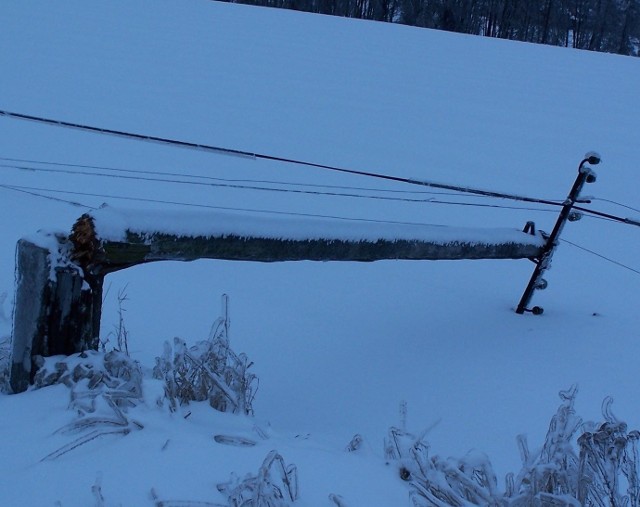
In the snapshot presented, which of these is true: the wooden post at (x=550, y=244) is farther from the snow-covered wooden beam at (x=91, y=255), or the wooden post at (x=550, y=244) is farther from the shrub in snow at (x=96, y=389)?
the shrub in snow at (x=96, y=389)

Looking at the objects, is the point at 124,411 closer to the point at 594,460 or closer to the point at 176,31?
the point at 594,460

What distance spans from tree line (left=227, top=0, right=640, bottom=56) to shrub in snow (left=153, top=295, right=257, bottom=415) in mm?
25185

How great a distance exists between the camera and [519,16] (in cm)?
2756

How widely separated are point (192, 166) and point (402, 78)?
5.06m

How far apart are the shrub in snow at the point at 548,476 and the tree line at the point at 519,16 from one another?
25628 mm

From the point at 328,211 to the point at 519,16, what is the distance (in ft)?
76.0

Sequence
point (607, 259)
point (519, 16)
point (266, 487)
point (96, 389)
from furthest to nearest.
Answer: point (519, 16), point (607, 259), point (96, 389), point (266, 487)

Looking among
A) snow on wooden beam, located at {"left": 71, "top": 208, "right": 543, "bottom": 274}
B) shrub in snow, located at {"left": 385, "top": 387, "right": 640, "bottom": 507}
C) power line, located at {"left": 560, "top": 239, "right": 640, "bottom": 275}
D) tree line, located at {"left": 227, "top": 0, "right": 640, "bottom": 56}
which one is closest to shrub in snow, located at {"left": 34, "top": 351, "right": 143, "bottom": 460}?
snow on wooden beam, located at {"left": 71, "top": 208, "right": 543, "bottom": 274}

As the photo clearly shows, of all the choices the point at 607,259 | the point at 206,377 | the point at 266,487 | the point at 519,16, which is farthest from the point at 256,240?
the point at 519,16

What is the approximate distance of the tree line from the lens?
26688mm

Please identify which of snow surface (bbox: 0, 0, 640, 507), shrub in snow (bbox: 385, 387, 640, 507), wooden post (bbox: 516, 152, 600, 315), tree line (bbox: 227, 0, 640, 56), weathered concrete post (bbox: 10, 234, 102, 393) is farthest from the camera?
tree line (bbox: 227, 0, 640, 56)

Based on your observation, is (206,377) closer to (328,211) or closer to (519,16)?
(328,211)

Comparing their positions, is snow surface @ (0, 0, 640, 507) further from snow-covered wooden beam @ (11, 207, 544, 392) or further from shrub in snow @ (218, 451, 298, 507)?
snow-covered wooden beam @ (11, 207, 544, 392)

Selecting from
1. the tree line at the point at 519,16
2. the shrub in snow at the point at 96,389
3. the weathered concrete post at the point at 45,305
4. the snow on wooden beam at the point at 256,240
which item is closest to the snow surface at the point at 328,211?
the shrub in snow at the point at 96,389
